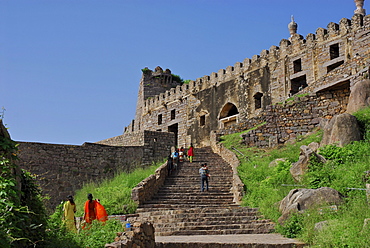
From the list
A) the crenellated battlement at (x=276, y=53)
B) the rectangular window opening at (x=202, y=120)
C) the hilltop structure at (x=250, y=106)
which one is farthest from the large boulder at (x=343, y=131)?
the rectangular window opening at (x=202, y=120)

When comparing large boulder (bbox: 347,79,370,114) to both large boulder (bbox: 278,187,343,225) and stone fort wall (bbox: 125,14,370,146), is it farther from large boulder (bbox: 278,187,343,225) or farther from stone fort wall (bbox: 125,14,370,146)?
large boulder (bbox: 278,187,343,225)

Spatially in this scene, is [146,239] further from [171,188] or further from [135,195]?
[171,188]

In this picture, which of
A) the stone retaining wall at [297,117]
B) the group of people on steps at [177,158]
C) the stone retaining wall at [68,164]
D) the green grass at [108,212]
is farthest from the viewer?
the stone retaining wall at [297,117]

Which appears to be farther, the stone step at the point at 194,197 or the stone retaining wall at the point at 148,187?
the stone step at the point at 194,197

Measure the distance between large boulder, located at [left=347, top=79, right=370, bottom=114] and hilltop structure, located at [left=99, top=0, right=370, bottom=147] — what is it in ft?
3.01

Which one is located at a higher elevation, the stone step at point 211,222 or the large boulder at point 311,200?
the large boulder at point 311,200

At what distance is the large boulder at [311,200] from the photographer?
10.8m

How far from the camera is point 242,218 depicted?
40.8ft

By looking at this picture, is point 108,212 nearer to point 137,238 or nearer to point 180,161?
point 137,238

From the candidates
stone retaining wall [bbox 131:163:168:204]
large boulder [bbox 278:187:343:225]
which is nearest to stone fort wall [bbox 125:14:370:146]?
stone retaining wall [bbox 131:163:168:204]

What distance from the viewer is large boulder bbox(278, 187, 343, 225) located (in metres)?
10.8

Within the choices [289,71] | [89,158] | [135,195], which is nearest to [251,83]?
[289,71]

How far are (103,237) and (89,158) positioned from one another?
42.8ft

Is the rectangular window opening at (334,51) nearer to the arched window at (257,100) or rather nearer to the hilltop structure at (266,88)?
the hilltop structure at (266,88)
